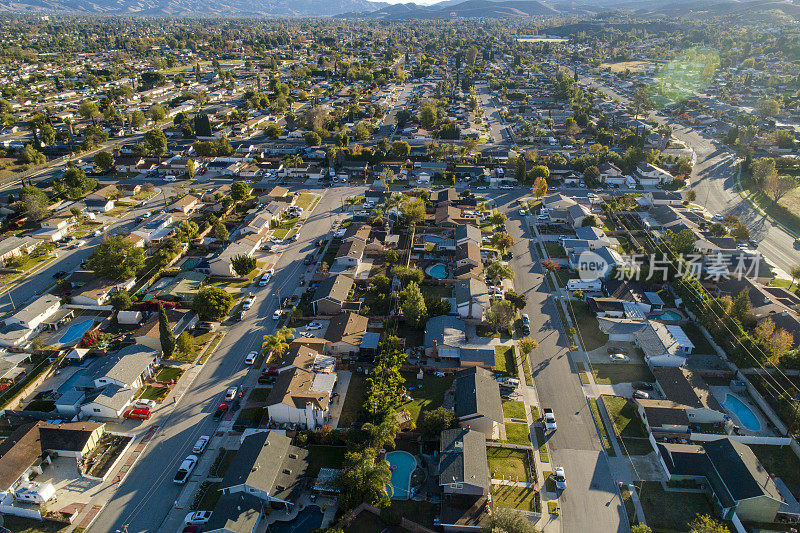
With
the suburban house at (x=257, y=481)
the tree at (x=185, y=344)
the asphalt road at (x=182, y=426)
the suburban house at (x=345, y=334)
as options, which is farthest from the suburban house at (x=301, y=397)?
the tree at (x=185, y=344)

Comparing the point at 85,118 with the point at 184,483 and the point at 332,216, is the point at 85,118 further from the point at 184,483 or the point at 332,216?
the point at 184,483

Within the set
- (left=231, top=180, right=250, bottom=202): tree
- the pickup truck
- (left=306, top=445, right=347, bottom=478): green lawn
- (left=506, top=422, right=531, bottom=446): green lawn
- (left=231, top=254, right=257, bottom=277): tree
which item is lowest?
(left=306, top=445, right=347, bottom=478): green lawn

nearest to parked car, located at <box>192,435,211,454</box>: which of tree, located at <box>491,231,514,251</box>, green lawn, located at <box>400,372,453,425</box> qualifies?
green lawn, located at <box>400,372,453,425</box>

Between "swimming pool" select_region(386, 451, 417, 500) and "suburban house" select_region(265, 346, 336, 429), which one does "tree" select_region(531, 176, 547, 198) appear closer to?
"suburban house" select_region(265, 346, 336, 429)

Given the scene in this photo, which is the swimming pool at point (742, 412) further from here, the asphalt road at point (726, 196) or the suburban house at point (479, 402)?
the asphalt road at point (726, 196)

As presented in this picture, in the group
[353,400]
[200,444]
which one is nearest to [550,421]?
[353,400]

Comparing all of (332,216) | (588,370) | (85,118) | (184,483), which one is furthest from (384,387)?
(85,118)
